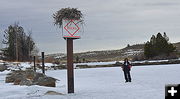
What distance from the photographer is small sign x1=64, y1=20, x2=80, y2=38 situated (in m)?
9.18

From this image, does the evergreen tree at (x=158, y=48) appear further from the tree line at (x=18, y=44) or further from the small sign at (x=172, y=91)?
the small sign at (x=172, y=91)

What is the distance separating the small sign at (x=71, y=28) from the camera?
30.1 ft

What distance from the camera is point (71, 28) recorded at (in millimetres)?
9273

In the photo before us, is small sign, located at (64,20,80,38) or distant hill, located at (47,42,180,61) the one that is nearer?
small sign, located at (64,20,80,38)

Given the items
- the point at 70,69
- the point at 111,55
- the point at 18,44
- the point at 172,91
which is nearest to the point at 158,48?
the point at 18,44

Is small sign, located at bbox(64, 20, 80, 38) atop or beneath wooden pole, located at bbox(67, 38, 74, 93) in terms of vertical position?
atop

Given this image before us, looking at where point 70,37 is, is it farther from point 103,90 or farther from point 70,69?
point 103,90

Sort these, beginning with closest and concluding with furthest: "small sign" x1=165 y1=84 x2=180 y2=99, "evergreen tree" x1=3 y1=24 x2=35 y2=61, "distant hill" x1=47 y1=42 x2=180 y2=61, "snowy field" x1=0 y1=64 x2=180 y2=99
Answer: "small sign" x1=165 y1=84 x2=180 y2=99
"snowy field" x1=0 y1=64 x2=180 y2=99
"evergreen tree" x1=3 y1=24 x2=35 y2=61
"distant hill" x1=47 y1=42 x2=180 y2=61

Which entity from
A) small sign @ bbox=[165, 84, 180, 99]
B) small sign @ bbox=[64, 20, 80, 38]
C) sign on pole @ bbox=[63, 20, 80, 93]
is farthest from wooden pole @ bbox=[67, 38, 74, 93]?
small sign @ bbox=[165, 84, 180, 99]

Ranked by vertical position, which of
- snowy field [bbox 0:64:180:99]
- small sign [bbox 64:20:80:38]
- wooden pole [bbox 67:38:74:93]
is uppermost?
small sign [bbox 64:20:80:38]

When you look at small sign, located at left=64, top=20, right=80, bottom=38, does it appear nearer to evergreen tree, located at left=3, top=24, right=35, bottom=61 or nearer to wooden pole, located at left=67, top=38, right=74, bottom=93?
wooden pole, located at left=67, top=38, right=74, bottom=93

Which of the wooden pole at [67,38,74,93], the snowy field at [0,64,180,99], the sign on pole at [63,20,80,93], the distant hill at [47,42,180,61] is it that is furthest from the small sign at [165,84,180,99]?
the distant hill at [47,42,180,61]

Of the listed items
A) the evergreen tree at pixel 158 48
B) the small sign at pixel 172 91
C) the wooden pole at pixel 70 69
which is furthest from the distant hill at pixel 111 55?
the small sign at pixel 172 91

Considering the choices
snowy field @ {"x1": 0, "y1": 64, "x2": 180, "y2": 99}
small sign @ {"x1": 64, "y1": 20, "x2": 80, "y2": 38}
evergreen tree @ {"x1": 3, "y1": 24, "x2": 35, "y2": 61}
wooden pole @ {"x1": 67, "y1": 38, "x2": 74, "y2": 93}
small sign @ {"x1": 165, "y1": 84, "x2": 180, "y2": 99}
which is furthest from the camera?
evergreen tree @ {"x1": 3, "y1": 24, "x2": 35, "y2": 61}
